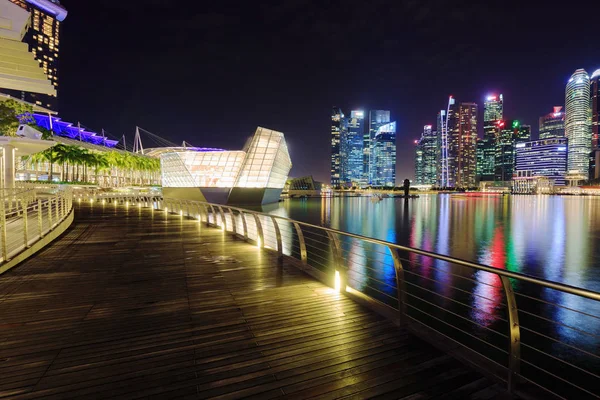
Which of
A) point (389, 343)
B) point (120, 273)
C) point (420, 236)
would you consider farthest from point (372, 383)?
point (420, 236)

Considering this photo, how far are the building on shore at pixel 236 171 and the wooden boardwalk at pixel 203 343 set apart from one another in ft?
169

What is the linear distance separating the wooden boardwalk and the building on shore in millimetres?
51463

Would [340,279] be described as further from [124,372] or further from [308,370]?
[124,372]

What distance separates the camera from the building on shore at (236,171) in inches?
2279

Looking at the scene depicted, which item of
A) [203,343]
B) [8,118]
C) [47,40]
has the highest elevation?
[47,40]

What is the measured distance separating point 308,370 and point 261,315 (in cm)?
158

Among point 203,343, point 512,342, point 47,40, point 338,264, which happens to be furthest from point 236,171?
point 47,40

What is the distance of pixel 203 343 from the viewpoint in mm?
3938

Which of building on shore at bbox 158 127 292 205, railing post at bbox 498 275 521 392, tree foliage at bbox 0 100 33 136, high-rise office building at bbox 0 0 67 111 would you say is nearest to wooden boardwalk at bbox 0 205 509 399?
railing post at bbox 498 275 521 392

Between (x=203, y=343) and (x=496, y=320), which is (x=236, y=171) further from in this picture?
(x=203, y=343)

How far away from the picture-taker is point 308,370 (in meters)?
3.37

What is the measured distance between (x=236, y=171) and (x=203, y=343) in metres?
57.4

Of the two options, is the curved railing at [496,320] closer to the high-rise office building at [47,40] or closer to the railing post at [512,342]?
the railing post at [512,342]

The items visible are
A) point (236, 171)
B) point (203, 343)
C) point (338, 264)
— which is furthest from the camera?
point (236, 171)
